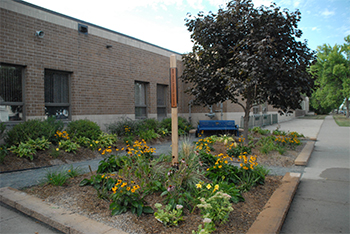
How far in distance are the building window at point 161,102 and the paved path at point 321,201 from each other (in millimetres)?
9357

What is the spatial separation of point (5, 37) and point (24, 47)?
0.62 meters

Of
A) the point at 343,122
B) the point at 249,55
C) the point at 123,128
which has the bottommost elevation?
the point at 343,122

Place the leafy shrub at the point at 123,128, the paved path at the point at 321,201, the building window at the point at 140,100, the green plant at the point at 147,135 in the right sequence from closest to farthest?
the paved path at the point at 321,201
the green plant at the point at 147,135
the leafy shrub at the point at 123,128
the building window at the point at 140,100

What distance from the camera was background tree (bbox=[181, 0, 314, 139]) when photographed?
7.28 m

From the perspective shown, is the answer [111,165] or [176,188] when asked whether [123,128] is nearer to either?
[111,165]

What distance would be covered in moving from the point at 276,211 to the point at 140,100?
10917mm

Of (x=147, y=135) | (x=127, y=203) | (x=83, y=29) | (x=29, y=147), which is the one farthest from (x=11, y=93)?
(x=127, y=203)

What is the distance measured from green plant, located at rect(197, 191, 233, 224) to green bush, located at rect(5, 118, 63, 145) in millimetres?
5809

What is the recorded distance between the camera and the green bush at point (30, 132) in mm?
7041

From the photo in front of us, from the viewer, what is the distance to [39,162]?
663 cm

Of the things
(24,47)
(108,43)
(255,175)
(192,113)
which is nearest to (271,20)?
(255,175)

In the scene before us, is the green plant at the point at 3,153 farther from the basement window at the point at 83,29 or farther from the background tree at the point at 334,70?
the background tree at the point at 334,70

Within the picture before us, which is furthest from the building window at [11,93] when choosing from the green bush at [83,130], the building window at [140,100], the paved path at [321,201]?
the paved path at [321,201]

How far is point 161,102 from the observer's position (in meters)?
15.3
